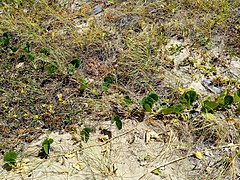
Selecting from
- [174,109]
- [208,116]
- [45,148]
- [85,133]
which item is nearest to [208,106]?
[208,116]

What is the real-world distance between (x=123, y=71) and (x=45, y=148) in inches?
42.0

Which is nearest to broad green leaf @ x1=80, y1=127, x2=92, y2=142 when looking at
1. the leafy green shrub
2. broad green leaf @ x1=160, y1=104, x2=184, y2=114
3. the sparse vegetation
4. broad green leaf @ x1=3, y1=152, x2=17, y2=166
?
the sparse vegetation

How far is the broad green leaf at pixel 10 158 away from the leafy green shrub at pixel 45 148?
18 centimetres

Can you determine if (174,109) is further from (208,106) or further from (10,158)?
(10,158)

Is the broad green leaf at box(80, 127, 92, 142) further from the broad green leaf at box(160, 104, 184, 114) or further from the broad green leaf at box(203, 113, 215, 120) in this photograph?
the broad green leaf at box(203, 113, 215, 120)

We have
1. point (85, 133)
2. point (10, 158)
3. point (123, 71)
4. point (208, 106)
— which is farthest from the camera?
point (123, 71)

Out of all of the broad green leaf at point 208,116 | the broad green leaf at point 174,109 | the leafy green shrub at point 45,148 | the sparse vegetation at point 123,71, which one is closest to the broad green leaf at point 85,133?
the sparse vegetation at point 123,71

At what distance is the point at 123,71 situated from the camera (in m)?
3.17

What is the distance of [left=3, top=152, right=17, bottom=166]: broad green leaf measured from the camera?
241cm

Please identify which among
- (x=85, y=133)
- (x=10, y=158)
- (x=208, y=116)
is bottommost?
(x=10, y=158)

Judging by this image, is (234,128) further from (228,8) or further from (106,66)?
(228,8)

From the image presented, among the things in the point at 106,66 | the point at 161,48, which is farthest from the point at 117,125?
the point at 161,48

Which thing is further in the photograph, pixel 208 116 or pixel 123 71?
pixel 123 71

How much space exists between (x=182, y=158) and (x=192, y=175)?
15cm
